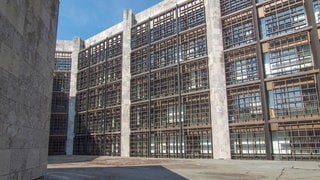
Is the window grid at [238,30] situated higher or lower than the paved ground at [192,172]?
higher

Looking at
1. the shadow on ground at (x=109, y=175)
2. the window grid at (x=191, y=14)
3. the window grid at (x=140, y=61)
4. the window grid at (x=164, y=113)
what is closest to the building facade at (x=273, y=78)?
the window grid at (x=191, y=14)

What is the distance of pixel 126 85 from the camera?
1442 inches

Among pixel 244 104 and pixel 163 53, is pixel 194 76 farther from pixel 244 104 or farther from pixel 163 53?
pixel 244 104

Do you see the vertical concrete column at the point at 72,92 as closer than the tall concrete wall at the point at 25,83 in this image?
No

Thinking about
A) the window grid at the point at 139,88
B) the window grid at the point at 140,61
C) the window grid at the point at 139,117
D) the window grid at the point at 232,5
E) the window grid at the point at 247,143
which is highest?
the window grid at the point at 232,5

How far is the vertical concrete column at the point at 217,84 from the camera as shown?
26.5 m

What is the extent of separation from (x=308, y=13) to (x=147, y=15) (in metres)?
19.2

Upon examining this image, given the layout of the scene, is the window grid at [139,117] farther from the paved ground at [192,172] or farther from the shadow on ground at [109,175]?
the shadow on ground at [109,175]

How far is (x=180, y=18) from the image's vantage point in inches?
1286

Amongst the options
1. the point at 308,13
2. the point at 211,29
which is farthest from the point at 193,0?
the point at 308,13

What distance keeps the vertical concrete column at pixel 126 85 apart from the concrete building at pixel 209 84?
A: 124 millimetres

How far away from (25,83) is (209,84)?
22.8m

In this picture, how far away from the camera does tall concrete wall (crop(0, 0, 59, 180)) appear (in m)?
6.16

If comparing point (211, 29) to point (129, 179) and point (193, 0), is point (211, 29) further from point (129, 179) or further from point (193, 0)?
point (129, 179)
